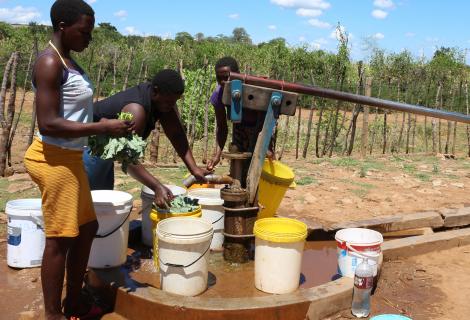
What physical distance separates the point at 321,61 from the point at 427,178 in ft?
53.7

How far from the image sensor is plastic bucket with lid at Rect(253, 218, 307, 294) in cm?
292

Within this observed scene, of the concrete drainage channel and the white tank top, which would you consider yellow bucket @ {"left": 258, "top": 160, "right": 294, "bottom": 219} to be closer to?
the concrete drainage channel

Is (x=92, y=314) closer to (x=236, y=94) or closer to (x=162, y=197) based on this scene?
(x=162, y=197)

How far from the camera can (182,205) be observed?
323cm

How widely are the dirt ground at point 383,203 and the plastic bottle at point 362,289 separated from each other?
0.08 metres

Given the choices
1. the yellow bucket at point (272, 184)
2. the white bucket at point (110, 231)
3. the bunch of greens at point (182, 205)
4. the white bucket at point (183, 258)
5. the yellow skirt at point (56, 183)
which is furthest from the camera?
the yellow bucket at point (272, 184)

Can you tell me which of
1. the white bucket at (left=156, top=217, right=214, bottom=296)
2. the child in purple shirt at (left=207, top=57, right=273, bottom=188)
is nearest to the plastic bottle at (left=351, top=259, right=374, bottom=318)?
the white bucket at (left=156, top=217, right=214, bottom=296)

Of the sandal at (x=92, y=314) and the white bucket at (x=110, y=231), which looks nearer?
the sandal at (x=92, y=314)

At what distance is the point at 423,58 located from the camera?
26.7 m

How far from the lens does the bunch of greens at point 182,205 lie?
3154 millimetres

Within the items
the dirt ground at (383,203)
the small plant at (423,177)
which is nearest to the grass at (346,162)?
the dirt ground at (383,203)

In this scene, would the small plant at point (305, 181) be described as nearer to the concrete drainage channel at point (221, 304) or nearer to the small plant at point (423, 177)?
the small plant at point (423, 177)

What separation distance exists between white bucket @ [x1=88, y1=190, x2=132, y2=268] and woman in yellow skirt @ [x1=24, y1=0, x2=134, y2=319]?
Result: 52 cm

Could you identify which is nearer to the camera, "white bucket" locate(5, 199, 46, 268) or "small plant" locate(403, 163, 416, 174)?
"white bucket" locate(5, 199, 46, 268)
